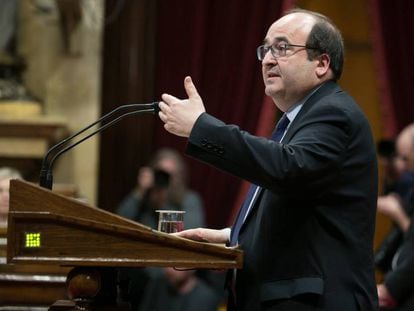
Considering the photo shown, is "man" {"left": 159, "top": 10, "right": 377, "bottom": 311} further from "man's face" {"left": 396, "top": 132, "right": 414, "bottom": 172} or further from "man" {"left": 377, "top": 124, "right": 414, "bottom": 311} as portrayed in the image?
"man's face" {"left": 396, "top": 132, "right": 414, "bottom": 172}

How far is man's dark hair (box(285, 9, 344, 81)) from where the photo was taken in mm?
2910

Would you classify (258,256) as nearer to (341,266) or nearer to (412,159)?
(341,266)

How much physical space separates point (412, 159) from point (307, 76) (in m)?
2.51

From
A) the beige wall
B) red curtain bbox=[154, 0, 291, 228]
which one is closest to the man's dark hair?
red curtain bbox=[154, 0, 291, 228]

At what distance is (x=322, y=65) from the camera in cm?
292

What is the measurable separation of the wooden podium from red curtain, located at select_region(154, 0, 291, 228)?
14.0ft

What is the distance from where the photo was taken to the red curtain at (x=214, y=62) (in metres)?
6.80

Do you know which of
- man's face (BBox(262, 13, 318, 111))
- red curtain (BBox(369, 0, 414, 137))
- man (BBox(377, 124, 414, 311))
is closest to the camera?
man's face (BBox(262, 13, 318, 111))

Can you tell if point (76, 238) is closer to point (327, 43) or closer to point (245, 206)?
point (245, 206)

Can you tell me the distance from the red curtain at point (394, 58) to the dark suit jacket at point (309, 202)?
14.0 ft

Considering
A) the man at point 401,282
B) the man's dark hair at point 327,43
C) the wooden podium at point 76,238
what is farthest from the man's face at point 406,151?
the wooden podium at point 76,238

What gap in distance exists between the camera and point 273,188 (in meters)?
2.62

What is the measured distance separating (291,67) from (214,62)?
13.1 ft

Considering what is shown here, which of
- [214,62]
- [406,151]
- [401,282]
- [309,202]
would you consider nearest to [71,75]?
[214,62]
